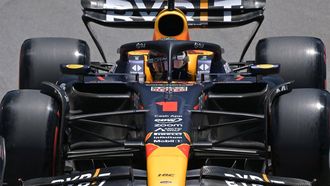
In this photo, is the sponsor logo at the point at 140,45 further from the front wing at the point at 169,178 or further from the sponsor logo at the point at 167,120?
the front wing at the point at 169,178

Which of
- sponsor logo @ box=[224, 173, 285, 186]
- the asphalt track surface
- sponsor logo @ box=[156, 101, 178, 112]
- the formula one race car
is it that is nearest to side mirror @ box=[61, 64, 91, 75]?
the formula one race car

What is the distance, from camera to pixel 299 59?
29.9 feet

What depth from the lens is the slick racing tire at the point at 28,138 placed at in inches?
283

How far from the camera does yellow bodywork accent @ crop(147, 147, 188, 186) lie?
6.32 metres

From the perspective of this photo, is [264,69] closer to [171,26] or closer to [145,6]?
[171,26]

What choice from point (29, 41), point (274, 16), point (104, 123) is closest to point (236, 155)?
point (104, 123)

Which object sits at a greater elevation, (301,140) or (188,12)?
(188,12)

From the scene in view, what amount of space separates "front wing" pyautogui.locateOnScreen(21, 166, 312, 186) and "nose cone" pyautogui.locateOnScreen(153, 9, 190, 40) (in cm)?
267

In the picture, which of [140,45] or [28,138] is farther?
[140,45]

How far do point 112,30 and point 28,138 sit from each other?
6569 mm

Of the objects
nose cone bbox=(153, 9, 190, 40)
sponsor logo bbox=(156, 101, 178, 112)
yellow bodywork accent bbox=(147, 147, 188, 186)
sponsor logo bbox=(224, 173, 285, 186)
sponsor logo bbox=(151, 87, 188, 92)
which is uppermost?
nose cone bbox=(153, 9, 190, 40)

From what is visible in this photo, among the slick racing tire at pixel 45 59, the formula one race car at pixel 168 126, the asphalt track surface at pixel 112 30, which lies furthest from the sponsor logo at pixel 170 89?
the asphalt track surface at pixel 112 30

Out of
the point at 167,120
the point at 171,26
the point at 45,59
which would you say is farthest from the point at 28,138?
the point at 171,26

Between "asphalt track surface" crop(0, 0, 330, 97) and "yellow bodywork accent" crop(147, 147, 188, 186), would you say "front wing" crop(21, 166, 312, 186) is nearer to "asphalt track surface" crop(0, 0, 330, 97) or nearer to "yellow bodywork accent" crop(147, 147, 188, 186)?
"yellow bodywork accent" crop(147, 147, 188, 186)
